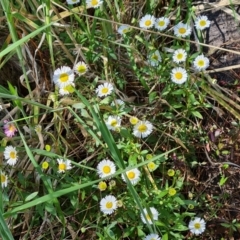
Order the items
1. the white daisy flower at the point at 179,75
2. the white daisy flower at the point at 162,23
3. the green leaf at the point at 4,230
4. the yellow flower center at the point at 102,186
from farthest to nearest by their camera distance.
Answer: the white daisy flower at the point at 162,23 → the white daisy flower at the point at 179,75 → the yellow flower center at the point at 102,186 → the green leaf at the point at 4,230

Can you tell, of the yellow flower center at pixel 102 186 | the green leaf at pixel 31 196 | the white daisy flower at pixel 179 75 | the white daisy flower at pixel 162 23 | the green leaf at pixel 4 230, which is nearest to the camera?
the green leaf at pixel 4 230

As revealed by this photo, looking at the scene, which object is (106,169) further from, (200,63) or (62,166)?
(200,63)

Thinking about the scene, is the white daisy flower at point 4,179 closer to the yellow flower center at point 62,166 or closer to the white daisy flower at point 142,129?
the yellow flower center at point 62,166

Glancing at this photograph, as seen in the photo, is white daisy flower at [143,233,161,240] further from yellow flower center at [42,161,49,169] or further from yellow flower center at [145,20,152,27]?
yellow flower center at [145,20,152,27]

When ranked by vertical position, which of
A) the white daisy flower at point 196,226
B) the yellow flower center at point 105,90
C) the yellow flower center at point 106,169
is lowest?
the white daisy flower at point 196,226

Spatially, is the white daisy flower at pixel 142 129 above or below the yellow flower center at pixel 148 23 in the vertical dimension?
below

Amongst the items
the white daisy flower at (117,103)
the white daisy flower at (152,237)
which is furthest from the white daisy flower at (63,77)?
the white daisy flower at (152,237)

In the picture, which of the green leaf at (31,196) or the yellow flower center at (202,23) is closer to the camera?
the green leaf at (31,196)

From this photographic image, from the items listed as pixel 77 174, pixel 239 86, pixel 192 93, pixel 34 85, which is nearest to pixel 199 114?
pixel 192 93
